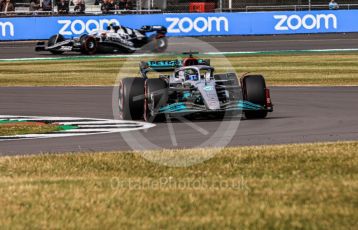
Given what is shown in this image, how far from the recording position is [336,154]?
10.9m

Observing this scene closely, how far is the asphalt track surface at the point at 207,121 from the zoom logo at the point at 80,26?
788 inches

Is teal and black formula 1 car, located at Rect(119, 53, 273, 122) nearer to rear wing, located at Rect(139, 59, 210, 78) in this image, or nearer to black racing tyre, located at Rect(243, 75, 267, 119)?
black racing tyre, located at Rect(243, 75, 267, 119)

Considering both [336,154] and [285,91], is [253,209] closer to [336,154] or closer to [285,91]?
[336,154]

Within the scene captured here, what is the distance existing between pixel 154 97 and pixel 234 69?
13969 millimetres

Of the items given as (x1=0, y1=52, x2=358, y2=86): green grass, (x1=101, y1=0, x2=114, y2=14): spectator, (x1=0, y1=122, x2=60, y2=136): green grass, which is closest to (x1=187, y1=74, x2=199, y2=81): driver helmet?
(x1=0, y1=122, x2=60, y2=136): green grass

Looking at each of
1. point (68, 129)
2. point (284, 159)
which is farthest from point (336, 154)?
point (68, 129)

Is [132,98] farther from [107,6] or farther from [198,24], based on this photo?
[107,6]

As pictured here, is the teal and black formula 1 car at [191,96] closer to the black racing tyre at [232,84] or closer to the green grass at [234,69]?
the black racing tyre at [232,84]

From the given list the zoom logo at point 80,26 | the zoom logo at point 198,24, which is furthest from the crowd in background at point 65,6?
the zoom logo at point 198,24

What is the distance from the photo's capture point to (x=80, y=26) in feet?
143

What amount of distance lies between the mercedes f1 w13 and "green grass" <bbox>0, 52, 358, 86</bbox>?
136cm

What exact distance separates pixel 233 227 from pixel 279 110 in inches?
444

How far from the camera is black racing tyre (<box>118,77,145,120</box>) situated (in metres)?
16.4

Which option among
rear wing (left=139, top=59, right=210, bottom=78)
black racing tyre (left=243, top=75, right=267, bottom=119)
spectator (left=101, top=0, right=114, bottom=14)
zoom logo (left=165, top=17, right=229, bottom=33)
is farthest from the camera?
spectator (left=101, top=0, right=114, bottom=14)
